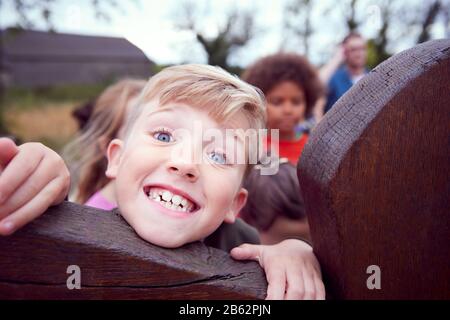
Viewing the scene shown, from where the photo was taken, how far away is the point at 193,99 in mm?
670

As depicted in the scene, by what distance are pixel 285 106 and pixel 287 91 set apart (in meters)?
0.12

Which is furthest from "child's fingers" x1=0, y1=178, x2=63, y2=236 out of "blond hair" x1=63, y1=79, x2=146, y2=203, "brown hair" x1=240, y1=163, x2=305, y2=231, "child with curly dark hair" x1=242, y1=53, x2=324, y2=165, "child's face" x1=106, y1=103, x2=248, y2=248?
"child with curly dark hair" x1=242, y1=53, x2=324, y2=165

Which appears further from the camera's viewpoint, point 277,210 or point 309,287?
point 277,210

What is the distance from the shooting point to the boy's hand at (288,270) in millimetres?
532

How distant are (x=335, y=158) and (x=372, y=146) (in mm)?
43

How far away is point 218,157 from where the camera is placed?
0.65 metres

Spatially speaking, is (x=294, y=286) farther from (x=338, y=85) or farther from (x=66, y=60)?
(x=66, y=60)

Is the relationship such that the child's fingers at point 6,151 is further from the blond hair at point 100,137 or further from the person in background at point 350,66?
the person in background at point 350,66

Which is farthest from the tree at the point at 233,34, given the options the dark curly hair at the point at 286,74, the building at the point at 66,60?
the building at the point at 66,60

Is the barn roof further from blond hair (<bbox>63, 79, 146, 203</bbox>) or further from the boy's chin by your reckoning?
the boy's chin

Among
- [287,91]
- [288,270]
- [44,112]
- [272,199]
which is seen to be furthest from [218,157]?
[44,112]

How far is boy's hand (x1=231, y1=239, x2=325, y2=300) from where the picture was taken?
1.75 feet
